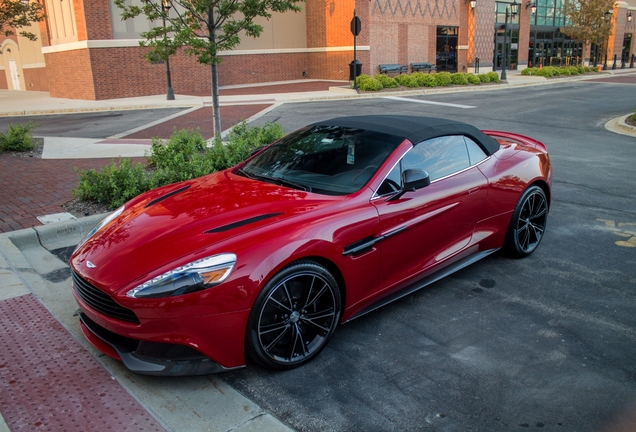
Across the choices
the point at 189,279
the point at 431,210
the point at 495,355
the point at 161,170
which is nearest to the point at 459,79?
the point at 161,170

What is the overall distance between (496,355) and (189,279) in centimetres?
216

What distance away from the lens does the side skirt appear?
4125 mm

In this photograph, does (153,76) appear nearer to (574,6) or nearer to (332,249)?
(332,249)

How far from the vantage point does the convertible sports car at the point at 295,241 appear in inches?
128

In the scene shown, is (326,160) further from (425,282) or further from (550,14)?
(550,14)

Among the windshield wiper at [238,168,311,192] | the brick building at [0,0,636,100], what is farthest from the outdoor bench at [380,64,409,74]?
the windshield wiper at [238,168,311,192]

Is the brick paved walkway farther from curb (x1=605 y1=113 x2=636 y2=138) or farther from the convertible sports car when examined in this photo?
curb (x1=605 y1=113 x2=636 y2=138)

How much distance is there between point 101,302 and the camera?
3439 millimetres

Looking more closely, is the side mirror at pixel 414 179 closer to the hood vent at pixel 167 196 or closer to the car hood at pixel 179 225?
the car hood at pixel 179 225

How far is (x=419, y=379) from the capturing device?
354 centimetres

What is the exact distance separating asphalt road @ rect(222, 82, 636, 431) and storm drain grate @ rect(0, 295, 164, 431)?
0.72 meters

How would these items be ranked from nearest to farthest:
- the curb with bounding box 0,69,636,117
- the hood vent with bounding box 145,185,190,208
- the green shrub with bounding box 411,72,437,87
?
the hood vent with bounding box 145,185,190,208 < the curb with bounding box 0,69,636,117 < the green shrub with bounding box 411,72,437,87

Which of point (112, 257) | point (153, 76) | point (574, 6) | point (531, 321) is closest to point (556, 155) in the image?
point (531, 321)

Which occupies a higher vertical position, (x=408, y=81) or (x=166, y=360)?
(x=408, y=81)
